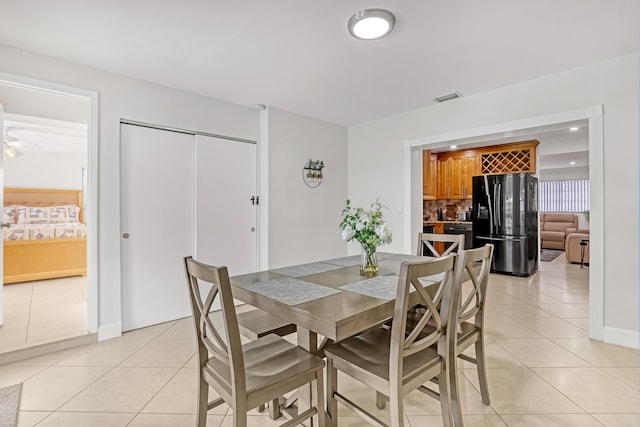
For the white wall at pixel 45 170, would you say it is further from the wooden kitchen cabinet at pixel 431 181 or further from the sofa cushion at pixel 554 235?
the sofa cushion at pixel 554 235

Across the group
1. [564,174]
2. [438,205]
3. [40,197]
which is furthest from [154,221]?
[564,174]

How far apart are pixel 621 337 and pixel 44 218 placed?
811 cm

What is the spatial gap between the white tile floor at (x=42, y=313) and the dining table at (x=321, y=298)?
2.16 m

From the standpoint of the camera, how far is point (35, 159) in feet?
19.6

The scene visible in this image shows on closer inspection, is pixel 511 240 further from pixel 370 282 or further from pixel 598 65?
pixel 370 282

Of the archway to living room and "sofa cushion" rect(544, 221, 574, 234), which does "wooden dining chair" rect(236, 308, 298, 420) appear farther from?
"sofa cushion" rect(544, 221, 574, 234)

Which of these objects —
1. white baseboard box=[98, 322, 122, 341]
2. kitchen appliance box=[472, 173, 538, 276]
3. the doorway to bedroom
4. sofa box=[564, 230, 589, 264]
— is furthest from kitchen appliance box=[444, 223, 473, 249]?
the doorway to bedroom

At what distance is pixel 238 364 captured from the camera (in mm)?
1179

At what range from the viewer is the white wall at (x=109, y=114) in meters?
2.45

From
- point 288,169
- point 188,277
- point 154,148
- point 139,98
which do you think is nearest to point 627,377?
point 188,277

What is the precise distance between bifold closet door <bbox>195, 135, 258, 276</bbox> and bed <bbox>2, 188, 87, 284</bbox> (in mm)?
2830

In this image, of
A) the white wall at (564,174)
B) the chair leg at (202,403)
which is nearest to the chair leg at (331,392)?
the chair leg at (202,403)

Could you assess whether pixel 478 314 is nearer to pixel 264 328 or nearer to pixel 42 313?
pixel 264 328

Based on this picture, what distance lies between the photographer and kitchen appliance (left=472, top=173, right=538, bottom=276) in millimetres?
5000
